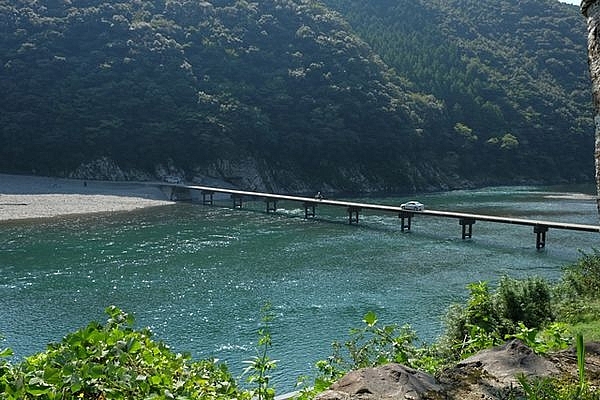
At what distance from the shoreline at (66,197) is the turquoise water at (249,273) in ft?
14.1

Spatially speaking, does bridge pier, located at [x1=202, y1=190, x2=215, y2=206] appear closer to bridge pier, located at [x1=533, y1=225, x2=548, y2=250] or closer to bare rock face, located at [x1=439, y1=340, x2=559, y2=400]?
bridge pier, located at [x1=533, y1=225, x2=548, y2=250]

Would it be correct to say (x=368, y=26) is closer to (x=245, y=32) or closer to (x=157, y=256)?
(x=245, y=32)

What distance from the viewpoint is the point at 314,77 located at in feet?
288

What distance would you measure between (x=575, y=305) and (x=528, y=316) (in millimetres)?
1143

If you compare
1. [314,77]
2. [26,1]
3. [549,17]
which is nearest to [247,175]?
[314,77]

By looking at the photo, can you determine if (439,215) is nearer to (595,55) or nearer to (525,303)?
(525,303)

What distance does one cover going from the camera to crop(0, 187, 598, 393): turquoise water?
17469 millimetres

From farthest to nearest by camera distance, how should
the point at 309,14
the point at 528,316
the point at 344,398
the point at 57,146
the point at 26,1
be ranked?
the point at 309,14 < the point at 26,1 < the point at 57,146 < the point at 528,316 < the point at 344,398

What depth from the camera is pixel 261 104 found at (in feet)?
267

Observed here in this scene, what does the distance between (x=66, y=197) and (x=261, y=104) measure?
3537 cm

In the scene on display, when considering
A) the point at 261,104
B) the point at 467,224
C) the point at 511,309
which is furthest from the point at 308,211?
the point at 511,309

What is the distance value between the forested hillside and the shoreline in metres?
6.20

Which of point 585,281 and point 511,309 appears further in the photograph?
point 585,281

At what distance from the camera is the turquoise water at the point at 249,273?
1747 cm
